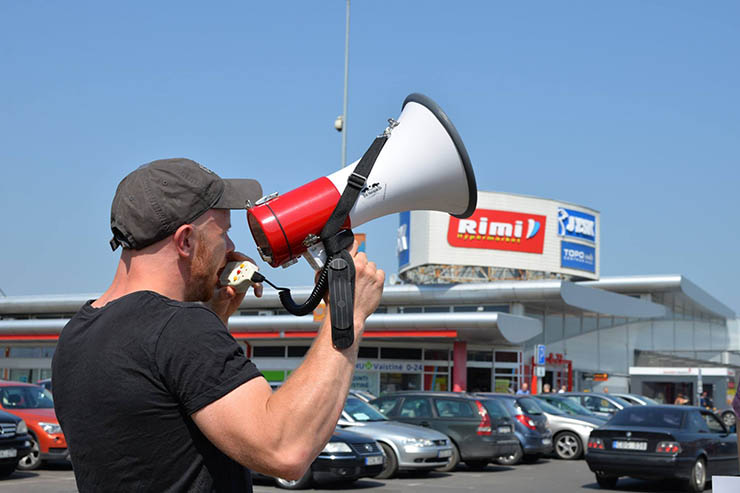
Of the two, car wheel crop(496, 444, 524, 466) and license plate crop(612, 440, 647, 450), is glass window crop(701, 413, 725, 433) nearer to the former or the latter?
license plate crop(612, 440, 647, 450)

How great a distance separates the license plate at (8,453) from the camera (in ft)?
45.7

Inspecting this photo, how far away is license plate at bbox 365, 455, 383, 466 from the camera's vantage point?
1446 centimetres

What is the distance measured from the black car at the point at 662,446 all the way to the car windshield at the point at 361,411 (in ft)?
13.1

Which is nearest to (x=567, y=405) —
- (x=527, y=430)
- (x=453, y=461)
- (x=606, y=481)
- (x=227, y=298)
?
(x=527, y=430)

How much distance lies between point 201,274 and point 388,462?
46.6ft

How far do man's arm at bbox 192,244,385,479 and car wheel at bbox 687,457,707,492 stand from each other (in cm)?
1433

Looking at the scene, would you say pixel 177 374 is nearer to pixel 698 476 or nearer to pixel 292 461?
pixel 292 461

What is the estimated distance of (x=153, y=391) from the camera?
2057mm

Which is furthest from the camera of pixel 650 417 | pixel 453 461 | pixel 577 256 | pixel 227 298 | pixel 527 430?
pixel 577 256

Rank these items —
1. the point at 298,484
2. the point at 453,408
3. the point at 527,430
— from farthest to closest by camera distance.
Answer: the point at 527,430
the point at 453,408
the point at 298,484

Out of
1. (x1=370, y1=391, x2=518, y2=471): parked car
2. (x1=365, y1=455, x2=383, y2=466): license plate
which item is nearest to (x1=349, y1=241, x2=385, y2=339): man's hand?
(x1=365, y1=455, x2=383, y2=466): license plate

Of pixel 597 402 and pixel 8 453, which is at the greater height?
pixel 597 402

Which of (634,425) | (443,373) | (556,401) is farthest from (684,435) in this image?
(443,373)

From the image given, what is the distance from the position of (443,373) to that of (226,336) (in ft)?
129
